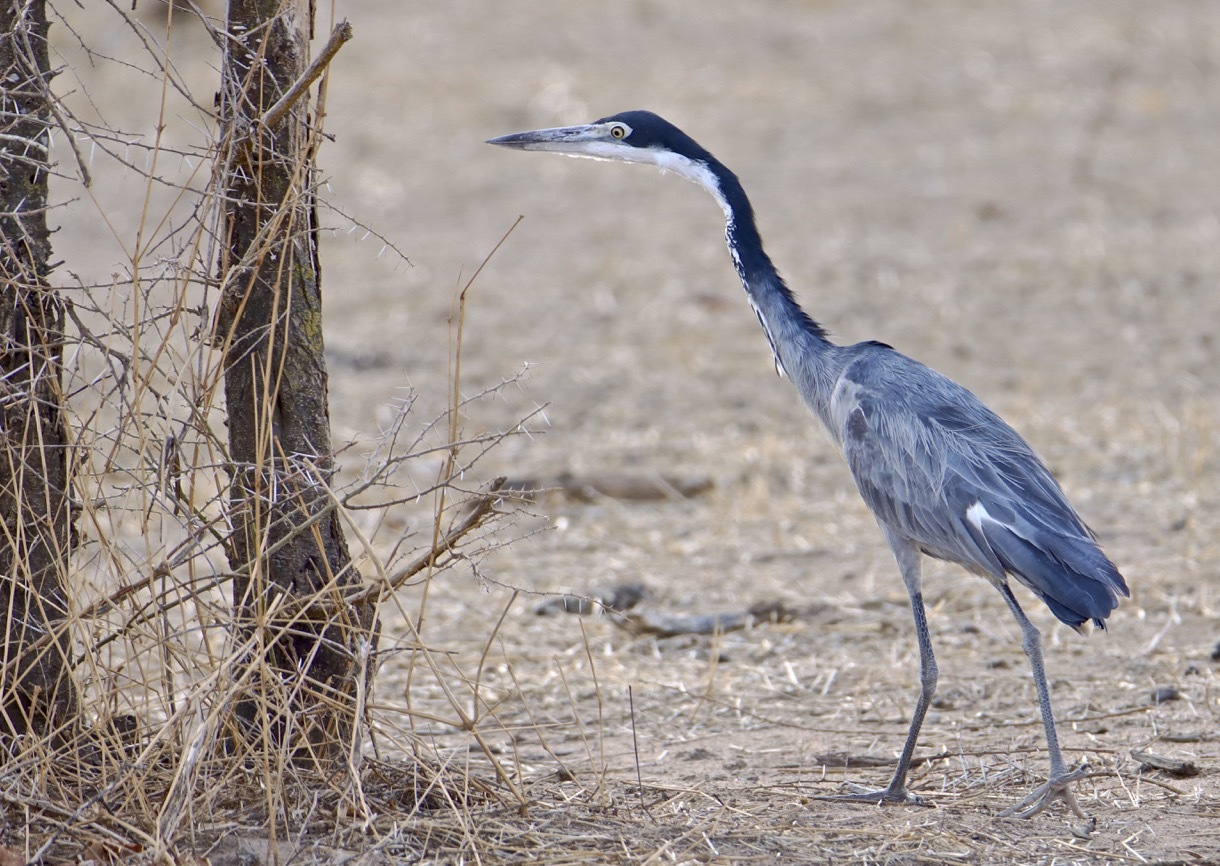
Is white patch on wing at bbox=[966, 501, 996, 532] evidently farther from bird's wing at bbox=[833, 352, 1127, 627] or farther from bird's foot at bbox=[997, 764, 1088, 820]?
bird's foot at bbox=[997, 764, 1088, 820]

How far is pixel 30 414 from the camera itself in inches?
134

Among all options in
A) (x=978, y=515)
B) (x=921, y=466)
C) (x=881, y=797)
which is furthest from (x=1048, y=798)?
(x=921, y=466)

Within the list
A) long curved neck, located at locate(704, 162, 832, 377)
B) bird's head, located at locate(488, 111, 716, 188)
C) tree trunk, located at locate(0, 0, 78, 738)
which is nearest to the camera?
tree trunk, located at locate(0, 0, 78, 738)

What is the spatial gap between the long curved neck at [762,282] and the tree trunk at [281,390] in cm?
176

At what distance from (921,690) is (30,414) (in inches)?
103

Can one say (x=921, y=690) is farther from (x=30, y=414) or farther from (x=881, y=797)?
(x=30, y=414)

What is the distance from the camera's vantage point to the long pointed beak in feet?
16.8

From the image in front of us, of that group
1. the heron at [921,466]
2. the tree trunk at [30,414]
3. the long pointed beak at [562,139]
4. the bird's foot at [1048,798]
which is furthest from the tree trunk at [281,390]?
the bird's foot at [1048,798]

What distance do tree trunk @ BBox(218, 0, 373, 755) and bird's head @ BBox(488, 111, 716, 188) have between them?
1620 mm

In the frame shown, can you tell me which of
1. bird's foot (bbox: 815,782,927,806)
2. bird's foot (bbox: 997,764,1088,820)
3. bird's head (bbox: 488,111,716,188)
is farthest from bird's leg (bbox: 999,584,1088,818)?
bird's head (bbox: 488,111,716,188)

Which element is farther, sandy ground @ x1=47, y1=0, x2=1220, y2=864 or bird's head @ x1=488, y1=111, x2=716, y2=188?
bird's head @ x1=488, y1=111, x2=716, y2=188

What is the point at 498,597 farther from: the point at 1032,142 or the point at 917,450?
the point at 1032,142

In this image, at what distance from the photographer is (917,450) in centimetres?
444

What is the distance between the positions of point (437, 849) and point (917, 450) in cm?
194
